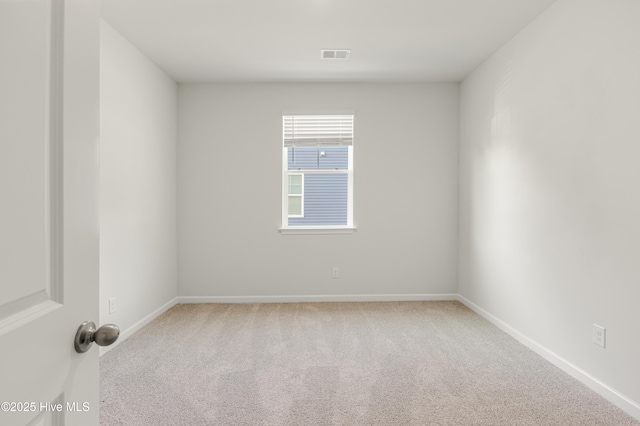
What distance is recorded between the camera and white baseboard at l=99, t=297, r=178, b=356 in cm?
316

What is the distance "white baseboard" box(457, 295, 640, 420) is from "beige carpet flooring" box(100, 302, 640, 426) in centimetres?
4

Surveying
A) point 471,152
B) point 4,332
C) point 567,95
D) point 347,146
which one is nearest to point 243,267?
point 347,146

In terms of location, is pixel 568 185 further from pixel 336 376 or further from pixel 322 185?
pixel 322 185

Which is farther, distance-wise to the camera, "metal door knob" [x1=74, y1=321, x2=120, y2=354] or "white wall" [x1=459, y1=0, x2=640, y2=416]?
"white wall" [x1=459, y1=0, x2=640, y2=416]

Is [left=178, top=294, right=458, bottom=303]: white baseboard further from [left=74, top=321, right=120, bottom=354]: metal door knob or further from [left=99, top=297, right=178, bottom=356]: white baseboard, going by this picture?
[left=74, top=321, right=120, bottom=354]: metal door knob

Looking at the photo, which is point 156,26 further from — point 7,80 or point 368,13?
point 7,80

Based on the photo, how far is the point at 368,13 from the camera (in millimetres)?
3004

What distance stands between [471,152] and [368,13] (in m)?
2.05

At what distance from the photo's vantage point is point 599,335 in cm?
242

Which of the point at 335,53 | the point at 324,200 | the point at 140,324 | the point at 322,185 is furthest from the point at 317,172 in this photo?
the point at 140,324

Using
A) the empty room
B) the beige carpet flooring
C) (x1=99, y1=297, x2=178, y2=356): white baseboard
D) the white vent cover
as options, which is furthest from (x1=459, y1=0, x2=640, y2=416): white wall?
(x1=99, y1=297, x2=178, y2=356): white baseboard

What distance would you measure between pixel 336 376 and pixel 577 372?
5.31ft

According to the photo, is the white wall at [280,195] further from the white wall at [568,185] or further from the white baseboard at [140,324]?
the white wall at [568,185]

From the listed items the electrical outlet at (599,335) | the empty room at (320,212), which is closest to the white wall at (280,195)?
the empty room at (320,212)
